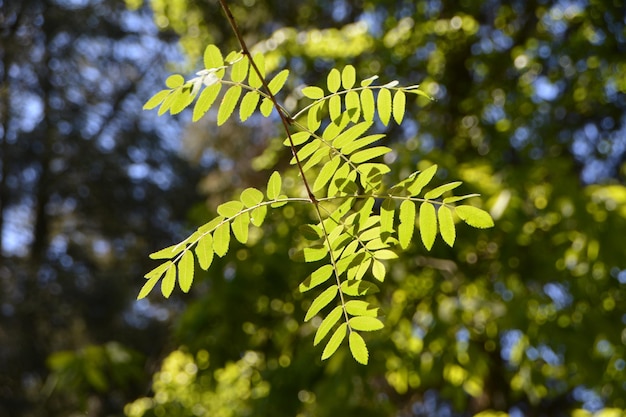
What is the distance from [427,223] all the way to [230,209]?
0.91ft

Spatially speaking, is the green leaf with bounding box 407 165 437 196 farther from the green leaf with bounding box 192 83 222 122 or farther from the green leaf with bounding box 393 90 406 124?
the green leaf with bounding box 192 83 222 122

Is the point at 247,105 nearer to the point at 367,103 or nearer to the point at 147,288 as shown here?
the point at 367,103

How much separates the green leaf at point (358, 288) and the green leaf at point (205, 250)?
20 cm

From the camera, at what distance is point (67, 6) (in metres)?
13.1

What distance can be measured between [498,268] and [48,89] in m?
10.7

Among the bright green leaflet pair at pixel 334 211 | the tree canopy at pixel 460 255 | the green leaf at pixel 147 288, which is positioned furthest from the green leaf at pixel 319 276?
the tree canopy at pixel 460 255

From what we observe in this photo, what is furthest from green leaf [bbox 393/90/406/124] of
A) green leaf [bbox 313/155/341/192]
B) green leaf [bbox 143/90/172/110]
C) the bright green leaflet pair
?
green leaf [bbox 143/90/172/110]

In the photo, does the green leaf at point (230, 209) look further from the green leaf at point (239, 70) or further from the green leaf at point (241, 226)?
the green leaf at point (239, 70)

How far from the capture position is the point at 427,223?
1.13 meters

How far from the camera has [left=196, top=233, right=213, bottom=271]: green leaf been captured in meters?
1.15

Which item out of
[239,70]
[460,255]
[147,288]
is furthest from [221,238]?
[460,255]

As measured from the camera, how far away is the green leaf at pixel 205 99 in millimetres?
1120

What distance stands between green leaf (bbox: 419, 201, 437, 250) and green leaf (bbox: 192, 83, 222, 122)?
324 mm

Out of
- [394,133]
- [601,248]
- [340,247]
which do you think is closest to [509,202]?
[601,248]
